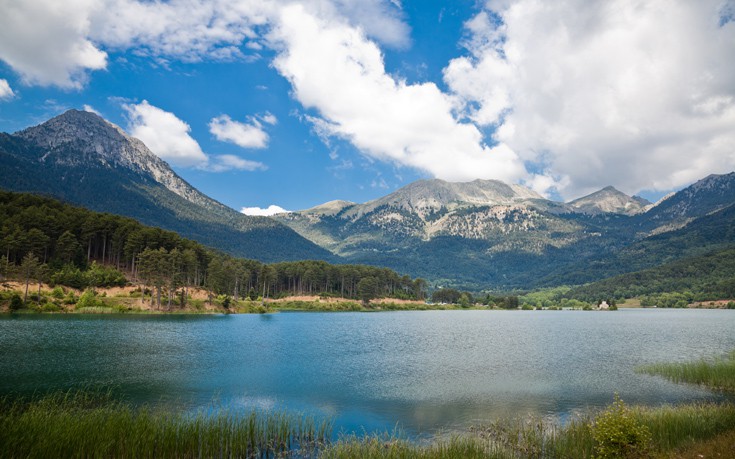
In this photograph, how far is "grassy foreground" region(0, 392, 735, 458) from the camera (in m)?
16.6

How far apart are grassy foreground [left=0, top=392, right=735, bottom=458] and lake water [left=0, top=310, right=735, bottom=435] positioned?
528cm

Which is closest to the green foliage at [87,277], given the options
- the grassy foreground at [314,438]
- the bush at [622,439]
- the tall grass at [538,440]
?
the grassy foreground at [314,438]

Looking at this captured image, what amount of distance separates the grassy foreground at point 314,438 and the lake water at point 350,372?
5285 mm

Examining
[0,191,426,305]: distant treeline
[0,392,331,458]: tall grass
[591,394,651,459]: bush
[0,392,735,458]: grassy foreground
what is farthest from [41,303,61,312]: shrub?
[591,394,651,459]: bush

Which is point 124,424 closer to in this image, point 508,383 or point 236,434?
point 236,434

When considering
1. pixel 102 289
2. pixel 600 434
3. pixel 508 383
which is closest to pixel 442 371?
pixel 508 383

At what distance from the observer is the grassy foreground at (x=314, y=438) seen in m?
16.6

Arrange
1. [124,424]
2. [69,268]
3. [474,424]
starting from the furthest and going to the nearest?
[69,268] → [474,424] → [124,424]

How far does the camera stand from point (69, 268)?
116188 millimetres

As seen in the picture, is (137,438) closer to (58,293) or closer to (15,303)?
(15,303)

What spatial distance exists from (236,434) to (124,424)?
5.22 metres

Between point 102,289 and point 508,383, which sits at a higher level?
point 102,289

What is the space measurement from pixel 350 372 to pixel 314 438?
23715 millimetres

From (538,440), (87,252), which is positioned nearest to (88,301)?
(87,252)
